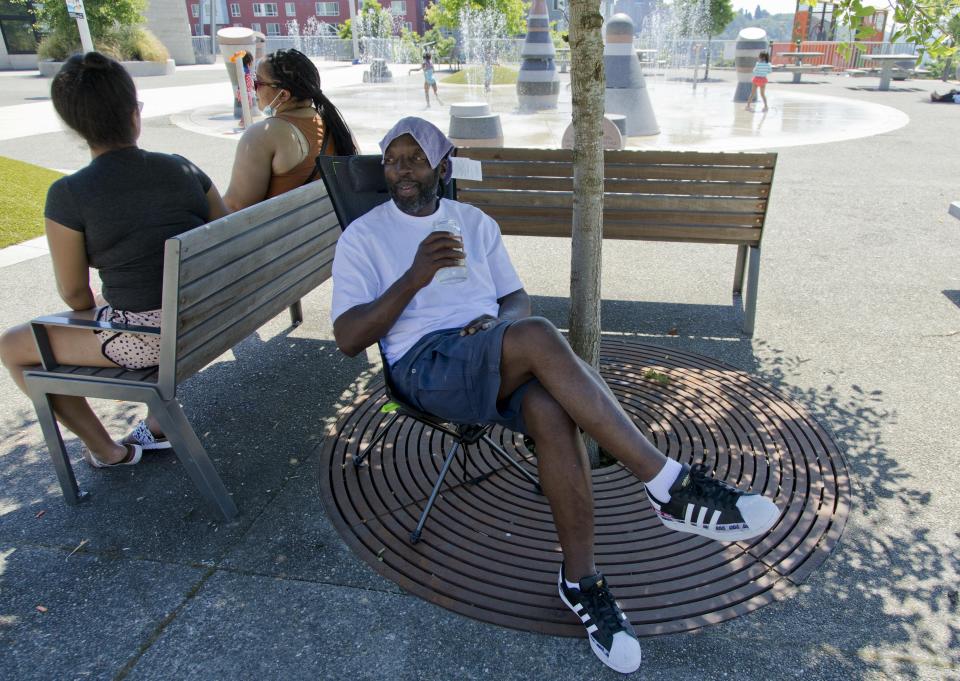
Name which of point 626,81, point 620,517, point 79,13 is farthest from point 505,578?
point 626,81

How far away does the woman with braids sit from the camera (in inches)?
151

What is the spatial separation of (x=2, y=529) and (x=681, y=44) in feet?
135

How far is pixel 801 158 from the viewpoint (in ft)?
35.1

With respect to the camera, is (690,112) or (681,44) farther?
(681,44)

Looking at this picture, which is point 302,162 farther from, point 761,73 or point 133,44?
point 133,44

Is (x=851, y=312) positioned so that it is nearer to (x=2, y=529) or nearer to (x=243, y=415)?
(x=243, y=415)

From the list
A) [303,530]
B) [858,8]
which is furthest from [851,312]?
[303,530]

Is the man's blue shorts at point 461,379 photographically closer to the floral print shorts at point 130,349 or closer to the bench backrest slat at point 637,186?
the floral print shorts at point 130,349

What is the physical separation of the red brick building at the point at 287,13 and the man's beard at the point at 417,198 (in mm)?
75465

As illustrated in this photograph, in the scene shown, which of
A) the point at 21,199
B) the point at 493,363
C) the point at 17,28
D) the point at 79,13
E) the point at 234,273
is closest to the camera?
A: the point at 493,363

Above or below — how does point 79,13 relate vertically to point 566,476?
above

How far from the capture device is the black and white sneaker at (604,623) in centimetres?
220

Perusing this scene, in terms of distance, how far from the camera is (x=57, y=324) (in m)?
2.87

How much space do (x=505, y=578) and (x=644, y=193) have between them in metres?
2.99
